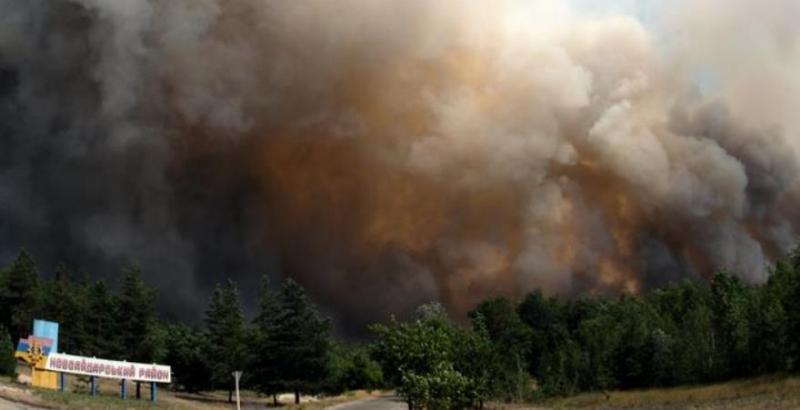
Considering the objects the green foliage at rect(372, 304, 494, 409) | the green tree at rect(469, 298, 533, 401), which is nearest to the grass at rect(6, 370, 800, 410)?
the green tree at rect(469, 298, 533, 401)

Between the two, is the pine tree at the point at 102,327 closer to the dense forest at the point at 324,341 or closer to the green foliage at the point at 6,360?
the dense forest at the point at 324,341

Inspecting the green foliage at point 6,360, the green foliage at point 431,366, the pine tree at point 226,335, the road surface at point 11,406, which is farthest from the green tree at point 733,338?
the green foliage at point 6,360

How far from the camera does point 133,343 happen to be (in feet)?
262

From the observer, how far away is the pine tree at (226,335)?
89.1 metres

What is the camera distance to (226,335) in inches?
3602

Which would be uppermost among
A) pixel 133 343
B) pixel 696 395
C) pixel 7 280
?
pixel 7 280

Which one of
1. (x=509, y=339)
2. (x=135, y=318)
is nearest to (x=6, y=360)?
(x=135, y=318)

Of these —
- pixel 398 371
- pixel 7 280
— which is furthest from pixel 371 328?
pixel 7 280

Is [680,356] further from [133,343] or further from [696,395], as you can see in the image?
[133,343]

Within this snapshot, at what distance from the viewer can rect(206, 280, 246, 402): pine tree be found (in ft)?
292

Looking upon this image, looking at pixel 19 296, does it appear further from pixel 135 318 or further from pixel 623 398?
pixel 623 398

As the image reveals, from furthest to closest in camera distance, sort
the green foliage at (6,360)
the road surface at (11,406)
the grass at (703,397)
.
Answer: the green foliage at (6,360)
the grass at (703,397)
the road surface at (11,406)

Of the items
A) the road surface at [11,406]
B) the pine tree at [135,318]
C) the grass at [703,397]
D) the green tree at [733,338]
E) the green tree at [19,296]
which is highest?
the green tree at [19,296]

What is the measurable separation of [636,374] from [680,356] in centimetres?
650
